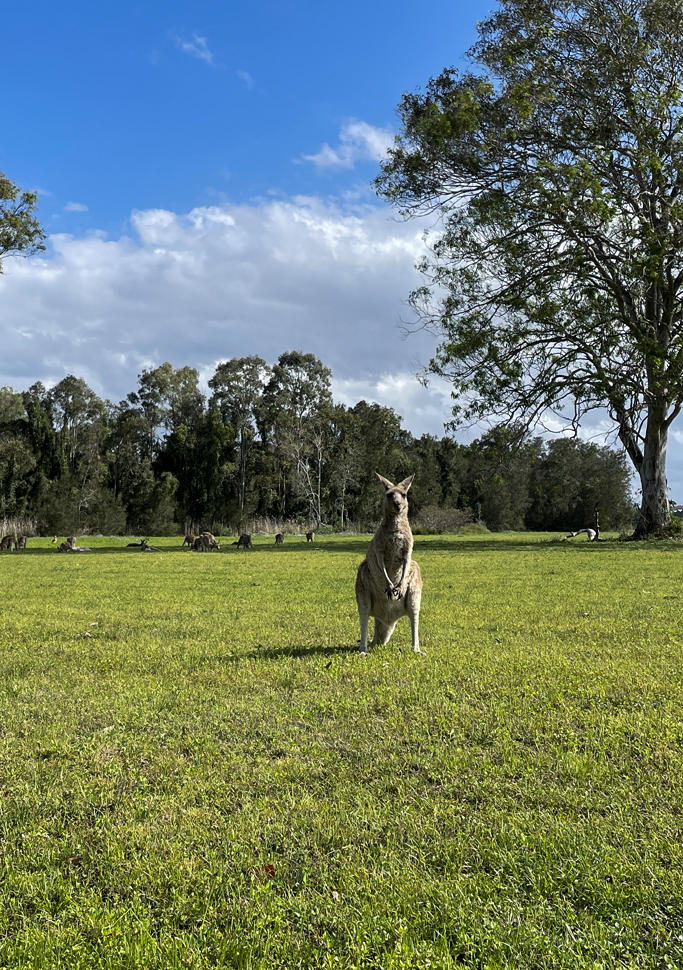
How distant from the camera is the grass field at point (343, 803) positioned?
2590 millimetres

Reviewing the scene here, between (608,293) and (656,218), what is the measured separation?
130 inches

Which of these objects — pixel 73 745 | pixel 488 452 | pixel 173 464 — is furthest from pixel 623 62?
pixel 173 464

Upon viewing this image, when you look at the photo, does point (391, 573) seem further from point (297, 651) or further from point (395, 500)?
point (297, 651)

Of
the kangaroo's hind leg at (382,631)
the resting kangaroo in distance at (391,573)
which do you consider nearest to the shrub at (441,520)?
the kangaroo's hind leg at (382,631)

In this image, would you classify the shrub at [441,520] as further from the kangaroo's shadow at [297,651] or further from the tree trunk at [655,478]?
the kangaroo's shadow at [297,651]

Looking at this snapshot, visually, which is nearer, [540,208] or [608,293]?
[540,208]

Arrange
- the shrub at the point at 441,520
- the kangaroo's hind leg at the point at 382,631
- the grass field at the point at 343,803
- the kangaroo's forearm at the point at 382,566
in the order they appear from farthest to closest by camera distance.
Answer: the shrub at the point at 441,520 → the kangaroo's hind leg at the point at 382,631 → the kangaroo's forearm at the point at 382,566 → the grass field at the point at 343,803

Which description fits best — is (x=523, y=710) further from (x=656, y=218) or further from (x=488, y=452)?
(x=656, y=218)

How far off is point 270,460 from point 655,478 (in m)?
38.7

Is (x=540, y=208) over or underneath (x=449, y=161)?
underneath

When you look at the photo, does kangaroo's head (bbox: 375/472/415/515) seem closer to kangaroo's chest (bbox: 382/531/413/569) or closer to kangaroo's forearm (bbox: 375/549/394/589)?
kangaroo's chest (bbox: 382/531/413/569)

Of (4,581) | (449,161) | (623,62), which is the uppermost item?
(623,62)

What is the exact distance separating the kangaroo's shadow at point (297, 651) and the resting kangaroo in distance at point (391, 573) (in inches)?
15.5

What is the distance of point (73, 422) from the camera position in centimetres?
6269
